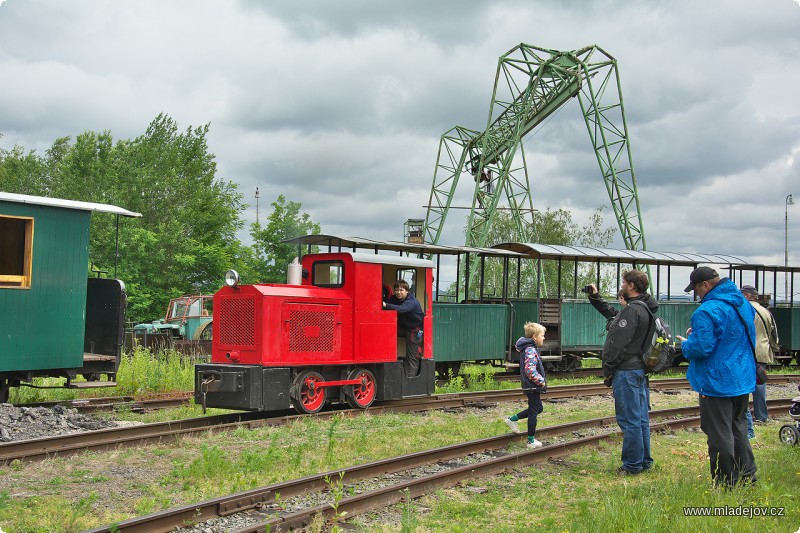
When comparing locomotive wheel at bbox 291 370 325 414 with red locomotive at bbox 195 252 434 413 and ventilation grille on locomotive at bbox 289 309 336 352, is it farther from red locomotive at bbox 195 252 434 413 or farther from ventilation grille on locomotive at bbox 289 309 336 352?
ventilation grille on locomotive at bbox 289 309 336 352

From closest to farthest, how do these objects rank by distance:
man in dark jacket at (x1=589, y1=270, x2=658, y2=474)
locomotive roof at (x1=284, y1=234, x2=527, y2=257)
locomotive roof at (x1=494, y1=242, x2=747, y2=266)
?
man in dark jacket at (x1=589, y1=270, x2=658, y2=474), locomotive roof at (x1=284, y1=234, x2=527, y2=257), locomotive roof at (x1=494, y1=242, x2=747, y2=266)

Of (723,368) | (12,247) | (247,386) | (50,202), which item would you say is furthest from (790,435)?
(12,247)

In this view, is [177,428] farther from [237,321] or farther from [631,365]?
[631,365]

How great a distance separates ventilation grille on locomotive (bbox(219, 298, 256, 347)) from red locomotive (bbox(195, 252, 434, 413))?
15mm

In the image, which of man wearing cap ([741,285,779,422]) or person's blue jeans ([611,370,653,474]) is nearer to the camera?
person's blue jeans ([611,370,653,474])

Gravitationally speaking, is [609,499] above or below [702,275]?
below

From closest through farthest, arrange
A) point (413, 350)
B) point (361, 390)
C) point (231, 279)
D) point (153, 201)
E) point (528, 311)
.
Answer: point (231, 279), point (361, 390), point (413, 350), point (528, 311), point (153, 201)

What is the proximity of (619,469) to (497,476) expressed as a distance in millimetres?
1290

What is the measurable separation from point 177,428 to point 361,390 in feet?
10.2

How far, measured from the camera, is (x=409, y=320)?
39.8ft

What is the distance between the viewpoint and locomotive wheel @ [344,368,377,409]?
11.5m

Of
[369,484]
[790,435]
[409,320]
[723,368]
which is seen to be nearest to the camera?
[723,368]

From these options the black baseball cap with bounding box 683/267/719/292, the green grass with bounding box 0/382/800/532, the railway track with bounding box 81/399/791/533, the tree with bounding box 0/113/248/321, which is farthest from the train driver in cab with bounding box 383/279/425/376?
the tree with bounding box 0/113/248/321

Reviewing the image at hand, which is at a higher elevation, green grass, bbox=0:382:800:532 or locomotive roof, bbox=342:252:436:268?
locomotive roof, bbox=342:252:436:268
